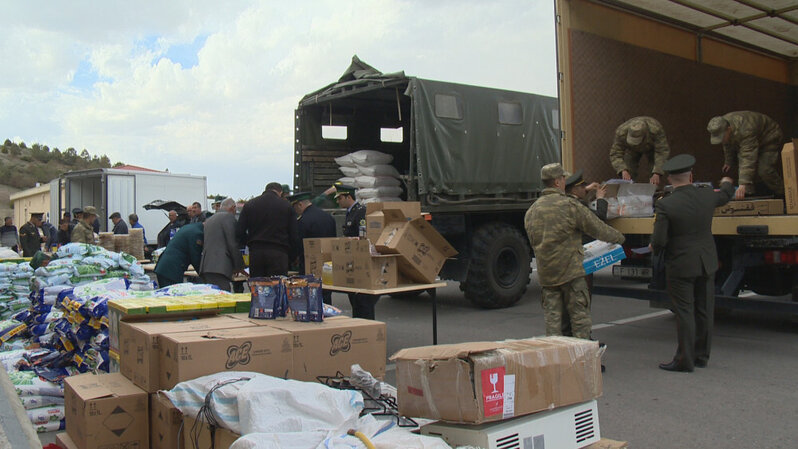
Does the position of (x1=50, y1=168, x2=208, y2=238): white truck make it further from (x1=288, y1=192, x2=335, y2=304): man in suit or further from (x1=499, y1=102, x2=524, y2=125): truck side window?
(x1=499, y1=102, x2=524, y2=125): truck side window

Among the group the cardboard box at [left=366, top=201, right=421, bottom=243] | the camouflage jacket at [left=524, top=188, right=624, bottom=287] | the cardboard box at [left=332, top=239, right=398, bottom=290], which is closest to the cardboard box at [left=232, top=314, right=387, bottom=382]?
the cardboard box at [left=332, top=239, right=398, bottom=290]

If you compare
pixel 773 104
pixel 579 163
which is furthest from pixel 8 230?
pixel 773 104

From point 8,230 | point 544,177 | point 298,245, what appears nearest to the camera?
point 544,177

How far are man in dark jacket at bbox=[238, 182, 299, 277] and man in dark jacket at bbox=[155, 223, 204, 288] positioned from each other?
651 millimetres

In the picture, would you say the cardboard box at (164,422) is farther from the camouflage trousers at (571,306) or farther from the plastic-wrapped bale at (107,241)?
the plastic-wrapped bale at (107,241)

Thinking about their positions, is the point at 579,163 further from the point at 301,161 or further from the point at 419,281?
the point at 301,161

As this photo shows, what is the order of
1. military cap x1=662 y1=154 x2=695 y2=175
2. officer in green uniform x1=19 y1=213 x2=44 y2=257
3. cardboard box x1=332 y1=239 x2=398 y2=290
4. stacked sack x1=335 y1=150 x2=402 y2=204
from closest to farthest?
military cap x1=662 y1=154 x2=695 y2=175 → cardboard box x1=332 y1=239 x2=398 y2=290 → stacked sack x1=335 y1=150 x2=402 y2=204 → officer in green uniform x1=19 y1=213 x2=44 y2=257

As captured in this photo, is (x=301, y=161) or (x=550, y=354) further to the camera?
(x=301, y=161)

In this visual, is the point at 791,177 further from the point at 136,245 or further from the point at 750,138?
the point at 136,245

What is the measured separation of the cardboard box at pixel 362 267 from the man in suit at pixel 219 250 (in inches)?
61.2

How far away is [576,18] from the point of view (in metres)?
7.39

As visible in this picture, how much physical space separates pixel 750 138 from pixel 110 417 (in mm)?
6858

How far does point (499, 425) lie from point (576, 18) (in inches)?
230

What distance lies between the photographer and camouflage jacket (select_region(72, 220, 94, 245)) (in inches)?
403
